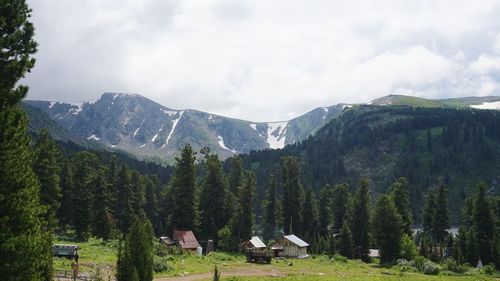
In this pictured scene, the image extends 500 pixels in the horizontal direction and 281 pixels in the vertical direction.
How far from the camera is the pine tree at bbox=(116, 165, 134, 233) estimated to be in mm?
96062

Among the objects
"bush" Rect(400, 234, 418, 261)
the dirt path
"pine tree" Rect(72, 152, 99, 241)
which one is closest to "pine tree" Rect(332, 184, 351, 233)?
"bush" Rect(400, 234, 418, 261)

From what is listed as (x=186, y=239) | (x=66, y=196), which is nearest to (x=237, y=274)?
(x=186, y=239)

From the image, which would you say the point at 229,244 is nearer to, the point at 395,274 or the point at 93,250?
the point at 93,250

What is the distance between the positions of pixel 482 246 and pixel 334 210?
1346 inches

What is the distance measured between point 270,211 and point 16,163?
283 ft

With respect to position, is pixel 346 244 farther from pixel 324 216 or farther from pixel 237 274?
pixel 237 274

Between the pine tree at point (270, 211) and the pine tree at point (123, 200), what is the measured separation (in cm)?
2842

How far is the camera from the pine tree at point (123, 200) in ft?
315

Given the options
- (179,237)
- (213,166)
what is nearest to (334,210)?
(213,166)

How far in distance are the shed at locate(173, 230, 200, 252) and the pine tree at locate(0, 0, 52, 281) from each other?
57.0m

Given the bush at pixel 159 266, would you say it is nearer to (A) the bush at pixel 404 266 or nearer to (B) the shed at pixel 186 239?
(B) the shed at pixel 186 239

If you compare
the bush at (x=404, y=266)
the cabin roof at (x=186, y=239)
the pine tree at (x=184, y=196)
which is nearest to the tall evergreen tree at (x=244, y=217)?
the pine tree at (x=184, y=196)

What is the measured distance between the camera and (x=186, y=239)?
264 ft

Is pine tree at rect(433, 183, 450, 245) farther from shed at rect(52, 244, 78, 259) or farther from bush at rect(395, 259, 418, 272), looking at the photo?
shed at rect(52, 244, 78, 259)
